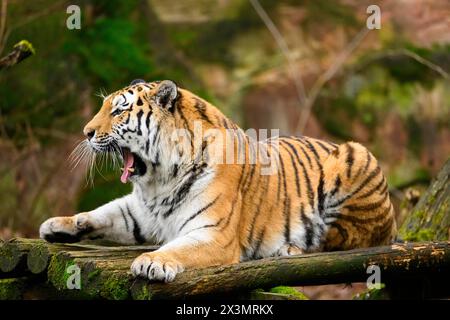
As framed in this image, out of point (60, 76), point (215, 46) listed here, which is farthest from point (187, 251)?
point (215, 46)

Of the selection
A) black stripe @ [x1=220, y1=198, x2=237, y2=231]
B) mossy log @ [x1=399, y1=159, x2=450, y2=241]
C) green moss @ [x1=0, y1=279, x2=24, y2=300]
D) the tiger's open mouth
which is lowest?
green moss @ [x1=0, y1=279, x2=24, y2=300]

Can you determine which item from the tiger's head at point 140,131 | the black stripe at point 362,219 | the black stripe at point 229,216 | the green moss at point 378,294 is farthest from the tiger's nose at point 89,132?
the green moss at point 378,294

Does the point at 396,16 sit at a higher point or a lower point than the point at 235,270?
higher

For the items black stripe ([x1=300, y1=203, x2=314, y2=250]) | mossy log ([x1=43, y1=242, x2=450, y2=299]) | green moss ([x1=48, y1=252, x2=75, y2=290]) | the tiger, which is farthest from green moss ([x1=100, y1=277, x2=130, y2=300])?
black stripe ([x1=300, y1=203, x2=314, y2=250])

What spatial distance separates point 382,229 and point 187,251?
1.59 meters

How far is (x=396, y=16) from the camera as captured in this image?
1166cm

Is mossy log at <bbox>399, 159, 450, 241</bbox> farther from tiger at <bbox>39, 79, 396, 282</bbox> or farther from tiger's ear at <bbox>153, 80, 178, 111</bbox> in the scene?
tiger's ear at <bbox>153, 80, 178, 111</bbox>

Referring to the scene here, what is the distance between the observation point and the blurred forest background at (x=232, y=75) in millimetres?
10047

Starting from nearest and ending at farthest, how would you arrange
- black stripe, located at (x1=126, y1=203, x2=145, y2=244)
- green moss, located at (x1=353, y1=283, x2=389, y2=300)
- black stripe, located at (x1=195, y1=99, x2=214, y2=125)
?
black stripe, located at (x1=195, y1=99, x2=214, y2=125) < black stripe, located at (x1=126, y1=203, x2=145, y2=244) < green moss, located at (x1=353, y1=283, x2=389, y2=300)

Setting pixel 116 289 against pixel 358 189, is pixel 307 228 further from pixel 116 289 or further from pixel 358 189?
pixel 116 289

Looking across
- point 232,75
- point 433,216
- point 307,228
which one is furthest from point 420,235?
point 232,75

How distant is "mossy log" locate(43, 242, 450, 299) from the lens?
4.57 metres

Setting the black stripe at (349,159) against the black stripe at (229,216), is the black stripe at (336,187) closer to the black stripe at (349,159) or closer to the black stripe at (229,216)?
the black stripe at (349,159)

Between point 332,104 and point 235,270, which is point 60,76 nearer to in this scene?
point 332,104
